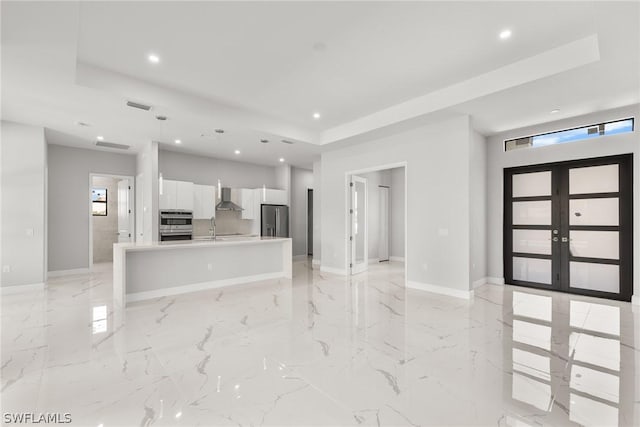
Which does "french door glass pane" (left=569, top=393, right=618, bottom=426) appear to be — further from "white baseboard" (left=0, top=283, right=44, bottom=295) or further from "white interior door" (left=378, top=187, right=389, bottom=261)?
"white baseboard" (left=0, top=283, right=44, bottom=295)

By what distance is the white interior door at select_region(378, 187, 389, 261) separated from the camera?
9.22 m

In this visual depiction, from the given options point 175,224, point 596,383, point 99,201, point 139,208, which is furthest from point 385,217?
point 99,201

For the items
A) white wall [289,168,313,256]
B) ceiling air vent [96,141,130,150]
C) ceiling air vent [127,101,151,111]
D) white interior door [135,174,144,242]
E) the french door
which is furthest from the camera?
white wall [289,168,313,256]

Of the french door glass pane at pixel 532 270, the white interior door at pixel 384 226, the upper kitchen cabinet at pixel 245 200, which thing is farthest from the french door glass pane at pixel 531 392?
the upper kitchen cabinet at pixel 245 200

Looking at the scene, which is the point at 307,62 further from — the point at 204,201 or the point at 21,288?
the point at 21,288

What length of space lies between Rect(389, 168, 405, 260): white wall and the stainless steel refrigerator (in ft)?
10.7

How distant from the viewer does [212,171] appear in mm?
8336

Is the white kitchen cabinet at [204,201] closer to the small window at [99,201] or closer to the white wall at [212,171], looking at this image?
the white wall at [212,171]

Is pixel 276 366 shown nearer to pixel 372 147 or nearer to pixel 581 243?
pixel 372 147

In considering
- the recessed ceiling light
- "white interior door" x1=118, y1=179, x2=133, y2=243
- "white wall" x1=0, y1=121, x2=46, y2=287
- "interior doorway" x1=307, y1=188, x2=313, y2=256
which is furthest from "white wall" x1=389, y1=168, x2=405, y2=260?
"white wall" x1=0, y1=121, x2=46, y2=287

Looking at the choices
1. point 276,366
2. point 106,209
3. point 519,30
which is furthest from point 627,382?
point 106,209

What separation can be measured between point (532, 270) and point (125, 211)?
384 inches

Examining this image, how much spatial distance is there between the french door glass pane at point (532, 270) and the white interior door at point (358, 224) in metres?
3.15

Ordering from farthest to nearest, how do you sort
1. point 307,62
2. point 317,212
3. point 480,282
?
point 317,212 < point 480,282 < point 307,62
